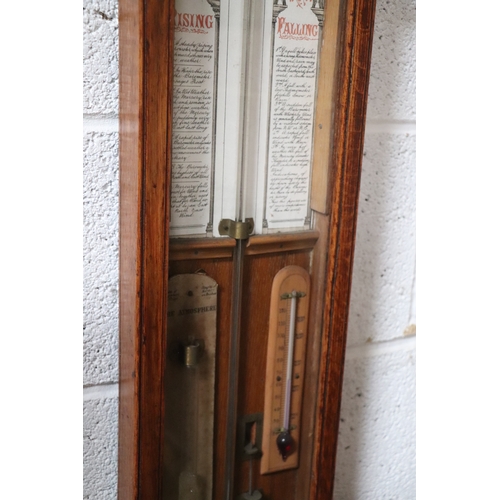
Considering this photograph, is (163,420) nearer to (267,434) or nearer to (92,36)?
(267,434)

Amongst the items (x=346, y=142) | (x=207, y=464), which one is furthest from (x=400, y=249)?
(x=207, y=464)

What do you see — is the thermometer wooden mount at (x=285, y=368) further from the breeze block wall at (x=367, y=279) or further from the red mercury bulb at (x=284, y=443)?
the breeze block wall at (x=367, y=279)

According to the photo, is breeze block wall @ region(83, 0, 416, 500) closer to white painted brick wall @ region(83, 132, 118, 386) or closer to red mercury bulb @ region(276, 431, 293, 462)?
white painted brick wall @ region(83, 132, 118, 386)

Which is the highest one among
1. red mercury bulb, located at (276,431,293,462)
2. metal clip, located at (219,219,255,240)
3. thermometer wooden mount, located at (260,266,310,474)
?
metal clip, located at (219,219,255,240)

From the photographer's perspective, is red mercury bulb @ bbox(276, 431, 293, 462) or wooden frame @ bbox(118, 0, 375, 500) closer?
wooden frame @ bbox(118, 0, 375, 500)

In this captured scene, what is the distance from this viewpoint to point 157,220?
26.4 inches

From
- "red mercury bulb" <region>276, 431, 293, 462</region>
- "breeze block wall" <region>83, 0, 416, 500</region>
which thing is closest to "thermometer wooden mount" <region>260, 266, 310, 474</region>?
"red mercury bulb" <region>276, 431, 293, 462</region>

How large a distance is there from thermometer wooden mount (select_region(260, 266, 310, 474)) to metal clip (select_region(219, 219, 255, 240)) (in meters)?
0.07

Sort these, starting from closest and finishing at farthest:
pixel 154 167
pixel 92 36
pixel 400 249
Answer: pixel 154 167
pixel 92 36
pixel 400 249

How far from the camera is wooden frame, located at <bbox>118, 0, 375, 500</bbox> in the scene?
65 centimetres

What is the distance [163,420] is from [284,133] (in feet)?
1.13

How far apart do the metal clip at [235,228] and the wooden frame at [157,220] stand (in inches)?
3.3

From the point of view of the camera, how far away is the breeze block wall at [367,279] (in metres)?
0.79

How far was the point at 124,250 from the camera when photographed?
0.75m
